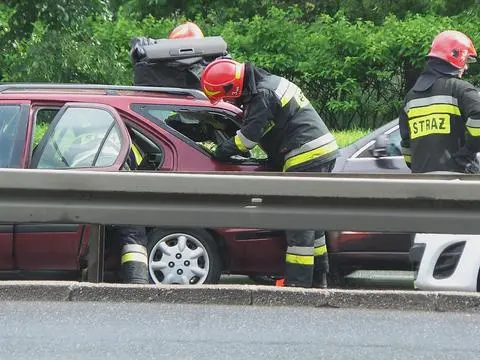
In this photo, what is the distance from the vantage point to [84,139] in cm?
669

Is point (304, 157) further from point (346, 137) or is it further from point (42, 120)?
point (346, 137)

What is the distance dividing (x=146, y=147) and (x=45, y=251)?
108 cm

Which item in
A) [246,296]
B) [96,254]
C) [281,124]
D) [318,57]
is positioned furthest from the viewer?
[318,57]

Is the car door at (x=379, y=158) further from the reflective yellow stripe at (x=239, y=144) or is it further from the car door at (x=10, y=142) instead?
the car door at (x=10, y=142)

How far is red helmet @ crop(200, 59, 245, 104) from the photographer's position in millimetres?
6738

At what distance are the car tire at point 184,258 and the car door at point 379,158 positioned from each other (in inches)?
54.7

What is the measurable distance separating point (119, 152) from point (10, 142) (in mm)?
760

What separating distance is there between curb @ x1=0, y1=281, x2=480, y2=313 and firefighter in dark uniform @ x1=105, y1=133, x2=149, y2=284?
949 millimetres

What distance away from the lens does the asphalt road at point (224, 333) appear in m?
4.64

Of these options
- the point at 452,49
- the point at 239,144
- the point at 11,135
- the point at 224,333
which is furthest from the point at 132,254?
the point at 452,49

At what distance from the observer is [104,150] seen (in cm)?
666

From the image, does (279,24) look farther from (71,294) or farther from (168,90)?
(71,294)

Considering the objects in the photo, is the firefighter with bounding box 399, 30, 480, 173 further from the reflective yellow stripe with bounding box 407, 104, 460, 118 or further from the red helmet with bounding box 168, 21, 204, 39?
the red helmet with bounding box 168, 21, 204, 39

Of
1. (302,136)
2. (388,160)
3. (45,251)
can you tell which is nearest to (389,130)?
(388,160)
